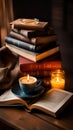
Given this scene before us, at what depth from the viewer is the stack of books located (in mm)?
1195

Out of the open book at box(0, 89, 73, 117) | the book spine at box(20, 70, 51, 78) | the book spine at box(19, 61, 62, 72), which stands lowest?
the open book at box(0, 89, 73, 117)

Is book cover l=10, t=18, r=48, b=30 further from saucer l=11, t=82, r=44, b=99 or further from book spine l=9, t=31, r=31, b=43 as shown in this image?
saucer l=11, t=82, r=44, b=99

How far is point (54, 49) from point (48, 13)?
24 cm

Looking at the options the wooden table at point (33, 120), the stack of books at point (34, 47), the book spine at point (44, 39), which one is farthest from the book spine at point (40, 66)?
the wooden table at point (33, 120)

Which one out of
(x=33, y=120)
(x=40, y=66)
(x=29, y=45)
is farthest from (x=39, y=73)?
(x=33, y=120)

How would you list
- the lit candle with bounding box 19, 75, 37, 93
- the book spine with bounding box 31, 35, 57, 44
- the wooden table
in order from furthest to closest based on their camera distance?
the book spine with bounding box 31, 35, 57, 44
the lit candle with bounding box 19, 75, 37, 93
the wooden table

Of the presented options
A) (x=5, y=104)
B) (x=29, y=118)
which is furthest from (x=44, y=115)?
(x=5, y=104)

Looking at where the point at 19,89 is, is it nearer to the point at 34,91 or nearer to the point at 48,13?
the point at 34,91

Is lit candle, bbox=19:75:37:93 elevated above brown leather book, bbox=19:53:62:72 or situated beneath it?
situated beneath

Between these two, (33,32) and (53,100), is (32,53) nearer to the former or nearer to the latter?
(33,32)

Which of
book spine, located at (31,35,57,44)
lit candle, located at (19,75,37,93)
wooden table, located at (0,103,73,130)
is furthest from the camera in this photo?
book spine, located at (31,35,57,44)

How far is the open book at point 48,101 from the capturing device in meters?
1.03

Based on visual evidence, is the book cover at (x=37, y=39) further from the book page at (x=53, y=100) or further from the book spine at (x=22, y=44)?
the book page at (x=53, y=100)

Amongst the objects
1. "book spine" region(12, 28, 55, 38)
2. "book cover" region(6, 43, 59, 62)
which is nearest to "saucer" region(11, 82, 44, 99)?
"book cover" region(6, 43, 59, 62)
